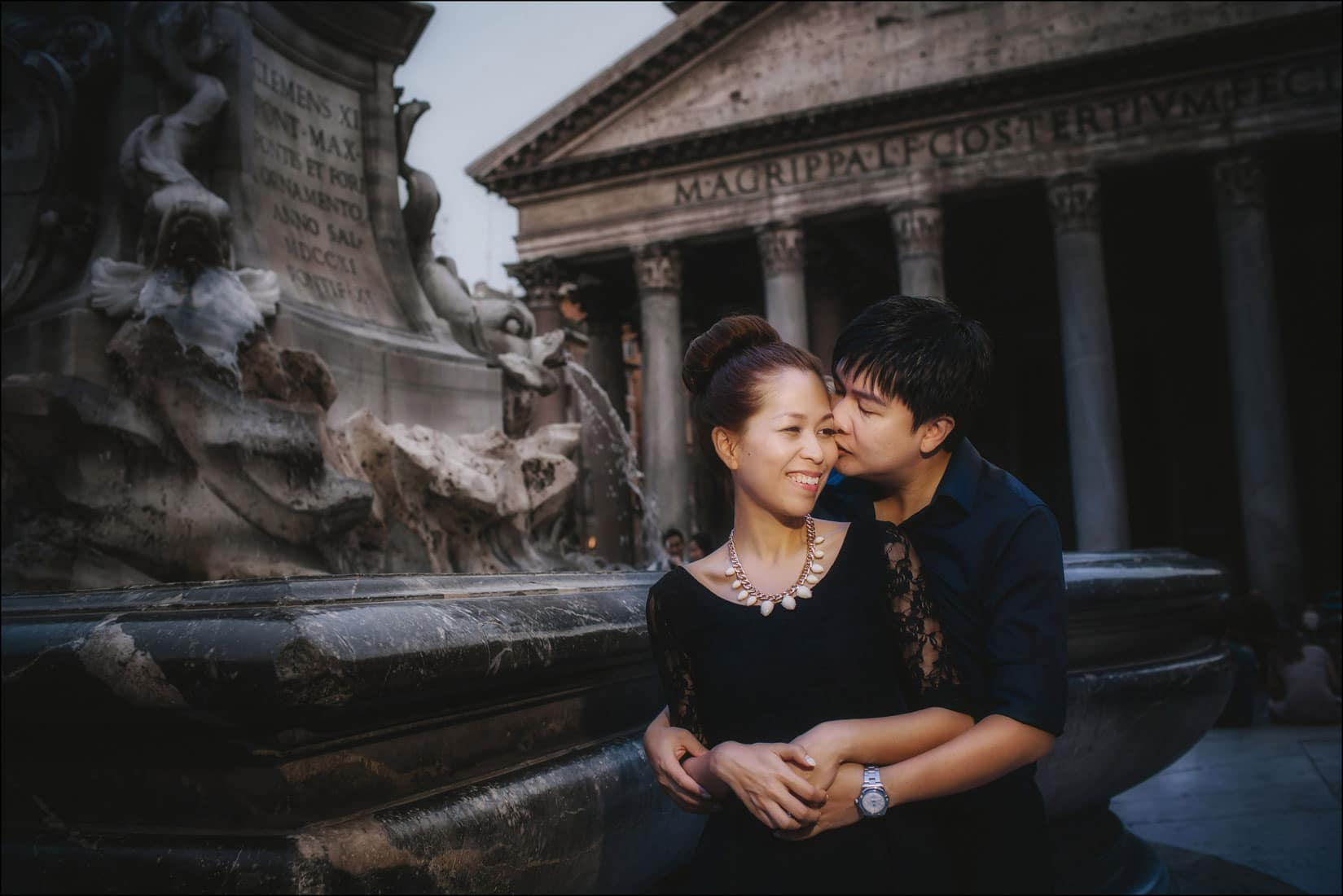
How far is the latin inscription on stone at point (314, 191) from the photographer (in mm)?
4523

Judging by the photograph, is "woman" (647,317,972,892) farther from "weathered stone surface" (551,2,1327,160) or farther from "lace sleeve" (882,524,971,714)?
"weathered stone surface" (551,2,1327,160)

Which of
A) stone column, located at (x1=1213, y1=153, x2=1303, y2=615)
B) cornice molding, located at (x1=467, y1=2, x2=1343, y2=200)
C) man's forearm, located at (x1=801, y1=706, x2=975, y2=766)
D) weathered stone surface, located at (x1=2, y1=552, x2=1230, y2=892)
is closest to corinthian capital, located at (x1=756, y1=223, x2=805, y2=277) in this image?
cornice molding, located at (x1=467, y1=2, x2=1343, y2=200)

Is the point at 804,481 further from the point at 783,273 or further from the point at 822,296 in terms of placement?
the point at 822,296

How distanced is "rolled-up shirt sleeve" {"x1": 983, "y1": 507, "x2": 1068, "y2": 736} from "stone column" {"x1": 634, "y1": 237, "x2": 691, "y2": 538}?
69.1ft

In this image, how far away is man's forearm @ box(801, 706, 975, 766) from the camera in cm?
151

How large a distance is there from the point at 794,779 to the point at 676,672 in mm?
323

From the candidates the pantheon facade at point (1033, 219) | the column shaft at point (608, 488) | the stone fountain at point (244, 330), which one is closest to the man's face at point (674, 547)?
the stone fountain at point (244, 330)

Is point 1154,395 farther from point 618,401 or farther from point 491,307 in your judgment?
point 491,307

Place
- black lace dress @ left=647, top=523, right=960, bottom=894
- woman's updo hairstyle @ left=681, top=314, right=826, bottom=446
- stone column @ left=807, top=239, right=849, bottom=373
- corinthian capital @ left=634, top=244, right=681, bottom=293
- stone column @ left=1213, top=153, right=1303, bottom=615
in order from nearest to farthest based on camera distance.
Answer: black lace dress @ left=647, top=523, right=960, bottom=894, woman's updo hairstyle @ left=681, top=314, right=826, bottom=446, stone column @ left=1213, top=153, right=1303, bottom=615, corinthian capital @ left=634, top=244, right=681, bottom=293, stone column @ left=807, top=239, right=849, bottom=373

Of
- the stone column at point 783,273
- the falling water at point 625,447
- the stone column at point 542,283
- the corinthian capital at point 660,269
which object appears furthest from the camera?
the stone column at point 542,283

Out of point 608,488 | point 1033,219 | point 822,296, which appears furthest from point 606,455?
point 1033,219

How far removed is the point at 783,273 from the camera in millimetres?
23156

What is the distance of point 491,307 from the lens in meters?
5.59

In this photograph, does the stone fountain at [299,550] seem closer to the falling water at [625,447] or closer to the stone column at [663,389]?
the falling water at [625,447]
